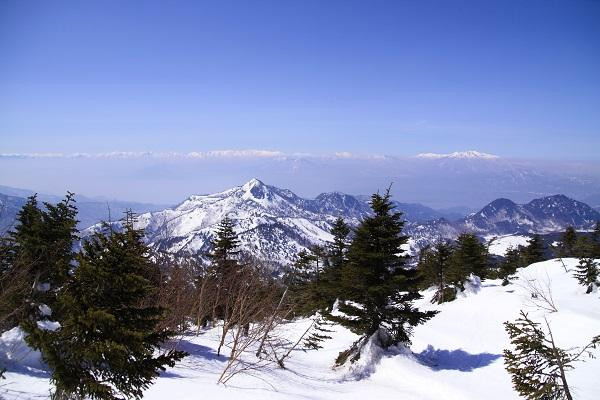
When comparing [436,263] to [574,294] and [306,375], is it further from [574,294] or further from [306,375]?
[306,375]

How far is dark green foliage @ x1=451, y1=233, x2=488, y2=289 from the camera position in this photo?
160 ft

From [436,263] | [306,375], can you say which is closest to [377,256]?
[306,375]

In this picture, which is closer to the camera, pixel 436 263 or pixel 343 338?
pixel 343 338

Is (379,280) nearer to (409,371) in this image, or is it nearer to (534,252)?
(409,371)

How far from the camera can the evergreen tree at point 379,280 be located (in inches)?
889

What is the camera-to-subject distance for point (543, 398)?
383 inches

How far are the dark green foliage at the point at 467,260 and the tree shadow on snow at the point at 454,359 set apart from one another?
22.4m

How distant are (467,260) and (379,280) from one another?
33307mm

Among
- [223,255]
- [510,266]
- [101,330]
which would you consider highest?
[101,330]

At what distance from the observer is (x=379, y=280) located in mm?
23000

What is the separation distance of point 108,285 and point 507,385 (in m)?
22.2

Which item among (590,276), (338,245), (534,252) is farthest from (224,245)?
(534,252)

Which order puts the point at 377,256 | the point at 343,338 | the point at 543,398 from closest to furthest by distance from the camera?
the point at 543,398 → the point at 377,256 → the point at 343,338

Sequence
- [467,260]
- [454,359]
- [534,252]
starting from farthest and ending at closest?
[534,252]
[467,260]
[454,359]
